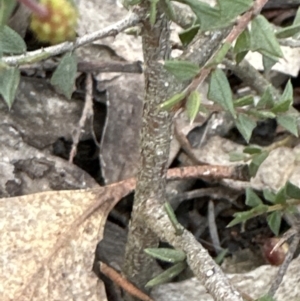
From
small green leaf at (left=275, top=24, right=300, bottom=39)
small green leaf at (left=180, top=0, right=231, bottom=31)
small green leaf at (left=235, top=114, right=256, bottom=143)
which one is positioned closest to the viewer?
small green leaf at (left=180, top=0, right=231, bottom=31)

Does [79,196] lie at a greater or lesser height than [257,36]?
lesser

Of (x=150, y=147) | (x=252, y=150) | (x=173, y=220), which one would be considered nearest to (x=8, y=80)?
(x=150, y=147)

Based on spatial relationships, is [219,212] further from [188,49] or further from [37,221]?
[188,49]

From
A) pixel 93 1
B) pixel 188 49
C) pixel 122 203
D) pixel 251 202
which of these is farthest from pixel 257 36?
pixel 93 1

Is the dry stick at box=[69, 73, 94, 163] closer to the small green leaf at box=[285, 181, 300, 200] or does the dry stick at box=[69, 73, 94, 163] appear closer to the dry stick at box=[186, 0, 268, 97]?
the small green leaf at box=[285, 181, 300, 200]

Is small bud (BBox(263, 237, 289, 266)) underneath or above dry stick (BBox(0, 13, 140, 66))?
underneath

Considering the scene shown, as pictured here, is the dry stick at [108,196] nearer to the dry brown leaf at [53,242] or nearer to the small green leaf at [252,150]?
the dry brown leaf at [53,242]

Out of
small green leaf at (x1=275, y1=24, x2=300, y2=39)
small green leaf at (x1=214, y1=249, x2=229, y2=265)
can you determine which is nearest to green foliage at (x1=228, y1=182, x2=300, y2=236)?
small green leaf at (x1=214, y1=249, x2=229, y2=265)

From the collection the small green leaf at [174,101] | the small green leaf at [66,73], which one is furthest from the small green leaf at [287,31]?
the small green leaf at [66,73]
